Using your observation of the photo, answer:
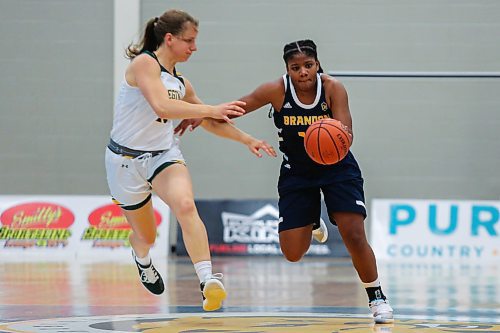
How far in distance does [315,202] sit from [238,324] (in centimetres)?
103

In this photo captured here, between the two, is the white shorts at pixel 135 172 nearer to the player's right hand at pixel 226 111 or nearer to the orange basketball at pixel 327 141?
the player's right hand at pixel 226 111

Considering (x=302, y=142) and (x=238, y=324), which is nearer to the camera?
(x=238, y=324)

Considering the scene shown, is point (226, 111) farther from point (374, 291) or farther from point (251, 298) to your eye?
point (251, 298)

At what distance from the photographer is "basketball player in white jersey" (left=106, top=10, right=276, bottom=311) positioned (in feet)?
19.6

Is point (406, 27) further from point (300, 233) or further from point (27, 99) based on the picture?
point (300, 233)

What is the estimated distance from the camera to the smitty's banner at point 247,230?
563 inches

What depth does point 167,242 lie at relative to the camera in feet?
46.6

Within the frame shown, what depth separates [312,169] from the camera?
6.44 meters

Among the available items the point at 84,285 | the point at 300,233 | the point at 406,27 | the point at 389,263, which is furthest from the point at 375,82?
the point at 300,233

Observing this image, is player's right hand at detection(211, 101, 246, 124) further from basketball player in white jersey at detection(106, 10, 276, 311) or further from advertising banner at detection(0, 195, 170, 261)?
advertising banner at detection(0, 195, 170, 261)

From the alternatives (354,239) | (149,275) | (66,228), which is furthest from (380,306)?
(66,228)

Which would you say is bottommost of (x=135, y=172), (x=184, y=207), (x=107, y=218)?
(x=184, y=207)

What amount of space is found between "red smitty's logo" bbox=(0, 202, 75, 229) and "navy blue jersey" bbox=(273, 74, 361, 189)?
8099mm

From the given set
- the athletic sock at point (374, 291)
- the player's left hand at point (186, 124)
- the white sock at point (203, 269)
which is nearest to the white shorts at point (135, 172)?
the player's left hand at point (186, 124)
